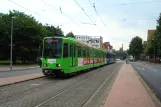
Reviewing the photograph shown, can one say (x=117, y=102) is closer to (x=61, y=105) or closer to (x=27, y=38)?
(x=61, y=105)

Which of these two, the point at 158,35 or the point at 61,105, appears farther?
the point at 158,35

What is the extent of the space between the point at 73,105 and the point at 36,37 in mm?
50894

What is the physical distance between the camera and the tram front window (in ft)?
72.2

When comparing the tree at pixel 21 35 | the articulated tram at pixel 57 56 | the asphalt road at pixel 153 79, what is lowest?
the asphalt road at pixel 153 79

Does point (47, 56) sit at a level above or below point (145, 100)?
above

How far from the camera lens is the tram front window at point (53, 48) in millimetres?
22000

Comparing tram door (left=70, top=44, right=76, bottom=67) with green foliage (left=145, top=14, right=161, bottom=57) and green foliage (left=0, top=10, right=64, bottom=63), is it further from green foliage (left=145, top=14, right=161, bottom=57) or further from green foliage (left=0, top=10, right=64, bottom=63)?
green foliage (left=145, top=14, right=161, bottom=57)

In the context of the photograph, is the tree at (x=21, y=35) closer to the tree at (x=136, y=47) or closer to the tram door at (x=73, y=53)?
the tram door at (x=73, y=53)

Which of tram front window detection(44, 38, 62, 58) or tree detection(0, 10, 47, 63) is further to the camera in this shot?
tree detection(0, 10, 47, 63)

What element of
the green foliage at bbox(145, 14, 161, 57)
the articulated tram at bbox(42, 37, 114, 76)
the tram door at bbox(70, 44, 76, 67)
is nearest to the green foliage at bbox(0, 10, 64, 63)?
the tram door at bbox(70, 44, 76, 67)

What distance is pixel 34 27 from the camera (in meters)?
60.8

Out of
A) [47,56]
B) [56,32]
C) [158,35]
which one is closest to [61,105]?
[47,56]

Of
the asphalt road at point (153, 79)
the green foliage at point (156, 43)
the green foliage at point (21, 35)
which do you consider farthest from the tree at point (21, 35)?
the green foliage at point (156, 43)

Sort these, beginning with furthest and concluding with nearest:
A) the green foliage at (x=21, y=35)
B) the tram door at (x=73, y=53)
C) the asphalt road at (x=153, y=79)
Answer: the green foliage at (x=21, y=35) < the tram door at (x=73, y=53) < the asphalt road at (x=153, y=79)
